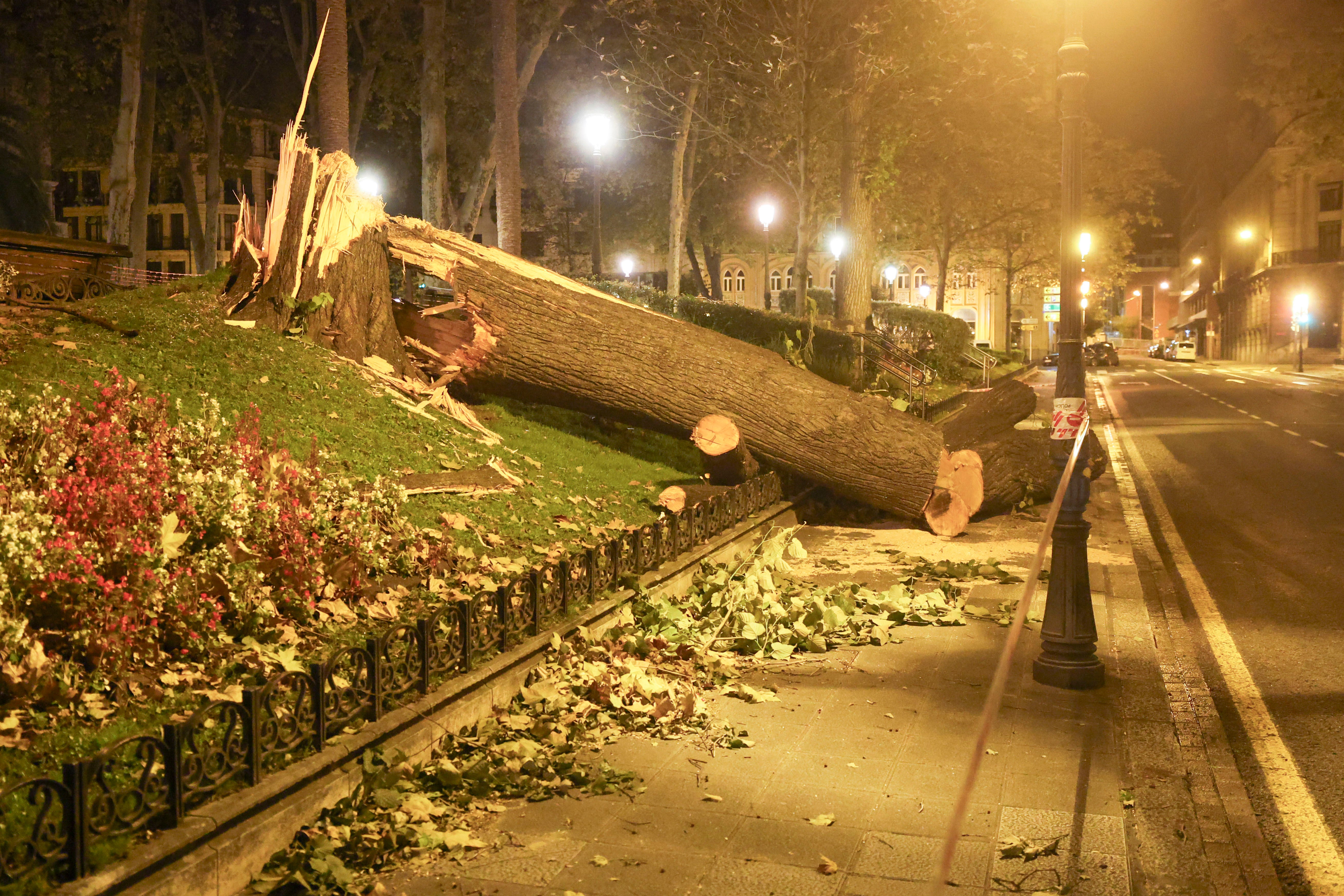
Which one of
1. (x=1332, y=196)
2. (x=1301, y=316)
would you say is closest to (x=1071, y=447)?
(x=1301, y=316)

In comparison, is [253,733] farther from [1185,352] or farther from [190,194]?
[1185,352]

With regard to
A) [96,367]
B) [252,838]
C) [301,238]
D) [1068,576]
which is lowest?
[252,838]

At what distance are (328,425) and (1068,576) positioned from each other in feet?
18.0

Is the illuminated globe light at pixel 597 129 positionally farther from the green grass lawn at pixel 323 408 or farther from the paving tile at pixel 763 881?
the paving tile at pixel 763 881

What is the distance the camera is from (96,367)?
8.23 meters

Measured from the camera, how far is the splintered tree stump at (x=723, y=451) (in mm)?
11328

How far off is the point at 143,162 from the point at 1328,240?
71.8 meters

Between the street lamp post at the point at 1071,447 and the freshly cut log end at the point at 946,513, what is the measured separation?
167 inches

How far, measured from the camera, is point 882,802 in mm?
5023

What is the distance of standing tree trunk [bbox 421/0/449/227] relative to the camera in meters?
27.2

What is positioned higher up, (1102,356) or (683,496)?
(1102,356)

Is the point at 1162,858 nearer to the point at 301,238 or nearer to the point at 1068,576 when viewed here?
the point at 1068,576

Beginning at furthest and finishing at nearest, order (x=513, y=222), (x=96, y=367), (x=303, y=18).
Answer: (x=303, y=18) → (x=513, y=222) → (x=96, y=367)

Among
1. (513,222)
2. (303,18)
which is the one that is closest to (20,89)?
(303,18)
